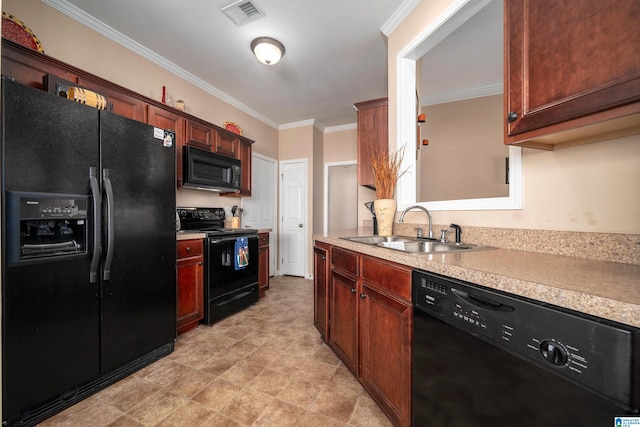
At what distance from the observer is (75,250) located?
152 centimetres

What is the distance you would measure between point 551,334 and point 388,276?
0.66 metres

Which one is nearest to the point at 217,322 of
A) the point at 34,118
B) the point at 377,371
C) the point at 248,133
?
the point at 377,371

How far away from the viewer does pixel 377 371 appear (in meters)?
1.35

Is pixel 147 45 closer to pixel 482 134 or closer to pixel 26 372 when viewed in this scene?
pixel 26 372

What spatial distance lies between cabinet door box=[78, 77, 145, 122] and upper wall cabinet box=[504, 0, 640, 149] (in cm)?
247

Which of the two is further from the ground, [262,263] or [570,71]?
[570,71]

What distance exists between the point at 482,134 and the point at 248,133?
3.32 m

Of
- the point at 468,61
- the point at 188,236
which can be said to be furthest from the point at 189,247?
the point at 468,61

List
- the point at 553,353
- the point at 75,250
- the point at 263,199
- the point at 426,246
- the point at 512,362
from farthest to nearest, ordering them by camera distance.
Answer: the point at 263,199
the point at 426,246
the point at 75,250
the point at 512,362
the point at 553,353

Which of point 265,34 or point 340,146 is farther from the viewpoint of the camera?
point 340,146

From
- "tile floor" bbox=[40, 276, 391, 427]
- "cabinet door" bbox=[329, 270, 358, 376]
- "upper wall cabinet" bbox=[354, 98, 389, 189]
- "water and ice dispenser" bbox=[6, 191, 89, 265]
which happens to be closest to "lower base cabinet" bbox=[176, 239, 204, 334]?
"tile floor" bbox=[40, 276, 391, 427]

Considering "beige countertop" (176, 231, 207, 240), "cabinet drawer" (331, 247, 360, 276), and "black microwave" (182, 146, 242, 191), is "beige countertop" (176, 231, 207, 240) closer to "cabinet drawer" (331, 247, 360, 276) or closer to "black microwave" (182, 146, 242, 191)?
"black microwave" (182, 146, 242, 191)

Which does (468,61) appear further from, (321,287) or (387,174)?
(321,287)

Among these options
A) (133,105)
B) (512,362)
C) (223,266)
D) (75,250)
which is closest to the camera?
(512,362)
